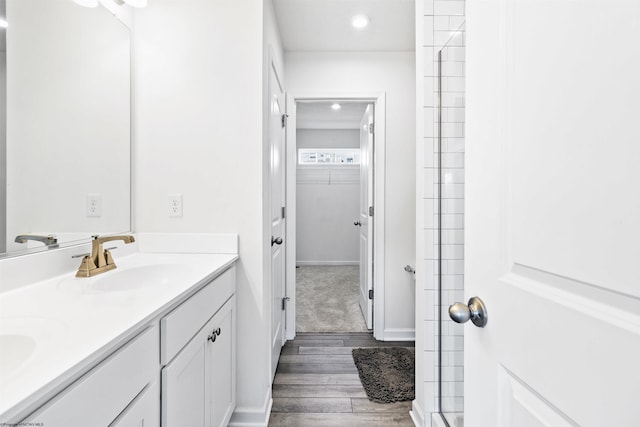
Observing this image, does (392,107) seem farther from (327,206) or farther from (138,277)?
(327,206)

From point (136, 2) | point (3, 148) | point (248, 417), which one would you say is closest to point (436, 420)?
point (248, 417)

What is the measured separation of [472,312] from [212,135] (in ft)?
4.68

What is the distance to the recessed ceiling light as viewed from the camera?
2084 mm

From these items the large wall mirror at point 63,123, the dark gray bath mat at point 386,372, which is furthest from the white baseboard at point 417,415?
the large wall mirror at point 63,123

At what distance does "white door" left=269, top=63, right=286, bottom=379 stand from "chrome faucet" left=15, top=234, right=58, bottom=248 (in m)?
1.02

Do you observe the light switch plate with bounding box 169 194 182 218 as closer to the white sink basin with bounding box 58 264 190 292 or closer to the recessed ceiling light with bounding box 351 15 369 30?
the white sink basin with bounding box 58 264 190 292

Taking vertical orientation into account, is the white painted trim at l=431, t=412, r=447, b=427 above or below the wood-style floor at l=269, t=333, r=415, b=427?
above

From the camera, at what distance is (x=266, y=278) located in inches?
63.8

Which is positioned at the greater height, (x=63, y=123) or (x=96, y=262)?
(x=63, y=123)

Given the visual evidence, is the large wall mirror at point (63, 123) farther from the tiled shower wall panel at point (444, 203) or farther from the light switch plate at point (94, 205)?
the tiled shower wall panel at point (444, 203)

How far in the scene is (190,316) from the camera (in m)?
1.03

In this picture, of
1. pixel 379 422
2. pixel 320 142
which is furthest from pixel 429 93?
pixel 320 142

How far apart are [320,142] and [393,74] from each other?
9.63 feet

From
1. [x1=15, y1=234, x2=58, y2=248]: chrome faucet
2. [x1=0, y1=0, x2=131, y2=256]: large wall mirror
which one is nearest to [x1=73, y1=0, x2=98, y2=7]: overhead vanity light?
[x1=0, y1=0, x2=131, y2=256]: large wall mirror
